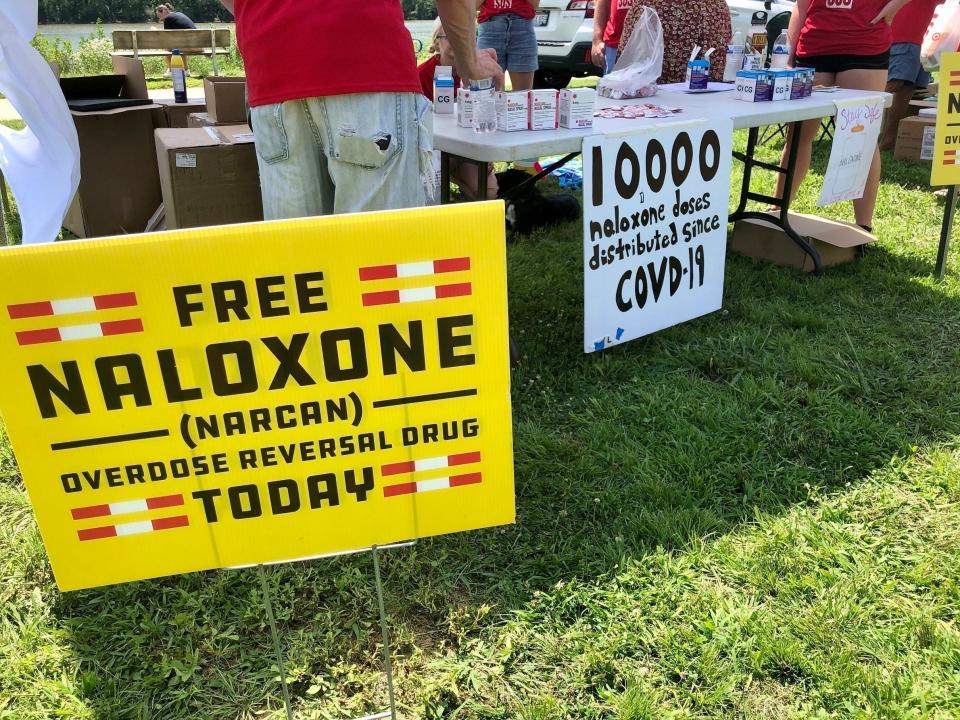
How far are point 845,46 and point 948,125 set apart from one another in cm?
78

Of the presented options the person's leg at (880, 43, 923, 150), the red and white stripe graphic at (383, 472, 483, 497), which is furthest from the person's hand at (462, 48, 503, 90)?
the person's leg at (880, 43, 923, 150)

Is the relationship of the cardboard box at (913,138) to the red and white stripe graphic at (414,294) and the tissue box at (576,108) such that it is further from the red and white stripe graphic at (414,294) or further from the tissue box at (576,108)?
the red and white stripe graphic at (414,294)

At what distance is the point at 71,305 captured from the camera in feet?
3.82

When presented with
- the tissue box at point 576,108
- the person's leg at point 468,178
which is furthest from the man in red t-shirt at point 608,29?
the tissue box at point 576,108

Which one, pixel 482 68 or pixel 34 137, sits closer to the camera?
pixel 482 68

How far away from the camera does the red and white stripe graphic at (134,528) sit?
1311 mm

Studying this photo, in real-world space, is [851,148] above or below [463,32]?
below

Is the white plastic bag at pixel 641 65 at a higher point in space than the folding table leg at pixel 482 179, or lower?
higher

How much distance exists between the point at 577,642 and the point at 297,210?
1.47 metres

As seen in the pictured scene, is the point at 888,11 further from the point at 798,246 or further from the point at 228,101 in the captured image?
the point at 228,101

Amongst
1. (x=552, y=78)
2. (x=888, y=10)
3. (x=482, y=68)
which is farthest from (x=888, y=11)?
(x=552, y=78)

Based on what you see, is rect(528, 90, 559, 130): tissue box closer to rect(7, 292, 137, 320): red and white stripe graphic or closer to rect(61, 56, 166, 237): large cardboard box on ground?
rect(7, 292, 137, 320): red and white stripe graphic

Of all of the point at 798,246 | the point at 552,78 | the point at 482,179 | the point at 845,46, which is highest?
the point at 845,46

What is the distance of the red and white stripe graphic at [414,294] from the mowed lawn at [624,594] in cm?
102
